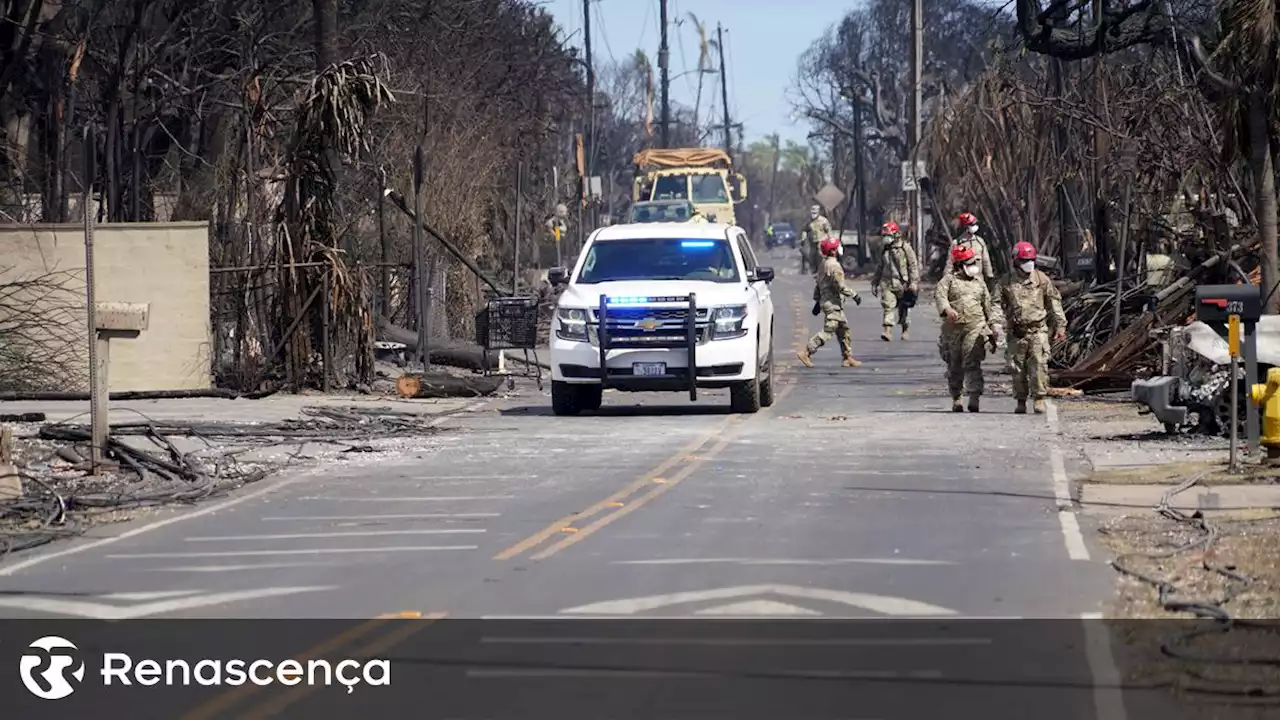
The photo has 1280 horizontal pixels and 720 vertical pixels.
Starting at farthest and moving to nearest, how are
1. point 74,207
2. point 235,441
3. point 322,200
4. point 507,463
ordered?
point 74,207
point 322,200
point 235,441
point 507,463

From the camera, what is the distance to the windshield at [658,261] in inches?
909

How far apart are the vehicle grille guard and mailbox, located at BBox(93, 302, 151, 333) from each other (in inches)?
255

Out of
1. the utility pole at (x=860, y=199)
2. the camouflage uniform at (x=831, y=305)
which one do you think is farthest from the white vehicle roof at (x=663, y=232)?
the utility pole at (x=860, y=199)

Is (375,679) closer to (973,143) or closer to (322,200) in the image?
(322,200)

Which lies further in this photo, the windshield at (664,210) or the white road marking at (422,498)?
the windshield at (664,210)

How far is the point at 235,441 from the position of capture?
64.3ft

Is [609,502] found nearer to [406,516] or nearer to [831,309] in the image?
[406,516]

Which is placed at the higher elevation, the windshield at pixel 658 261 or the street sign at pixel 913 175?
the street sign at pixel 913 175

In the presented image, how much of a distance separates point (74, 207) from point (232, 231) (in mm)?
10268

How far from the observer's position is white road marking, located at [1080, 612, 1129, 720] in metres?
7.96

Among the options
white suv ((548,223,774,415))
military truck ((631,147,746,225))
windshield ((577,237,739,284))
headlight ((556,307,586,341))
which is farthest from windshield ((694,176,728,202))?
headlight ((556,307,586,341))

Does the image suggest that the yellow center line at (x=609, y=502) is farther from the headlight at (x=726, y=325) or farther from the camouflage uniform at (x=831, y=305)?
the camouflage uniform at (x=831, y=305)

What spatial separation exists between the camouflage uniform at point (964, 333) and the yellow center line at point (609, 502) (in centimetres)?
317

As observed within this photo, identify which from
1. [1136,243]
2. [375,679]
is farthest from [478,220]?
[375,679]
